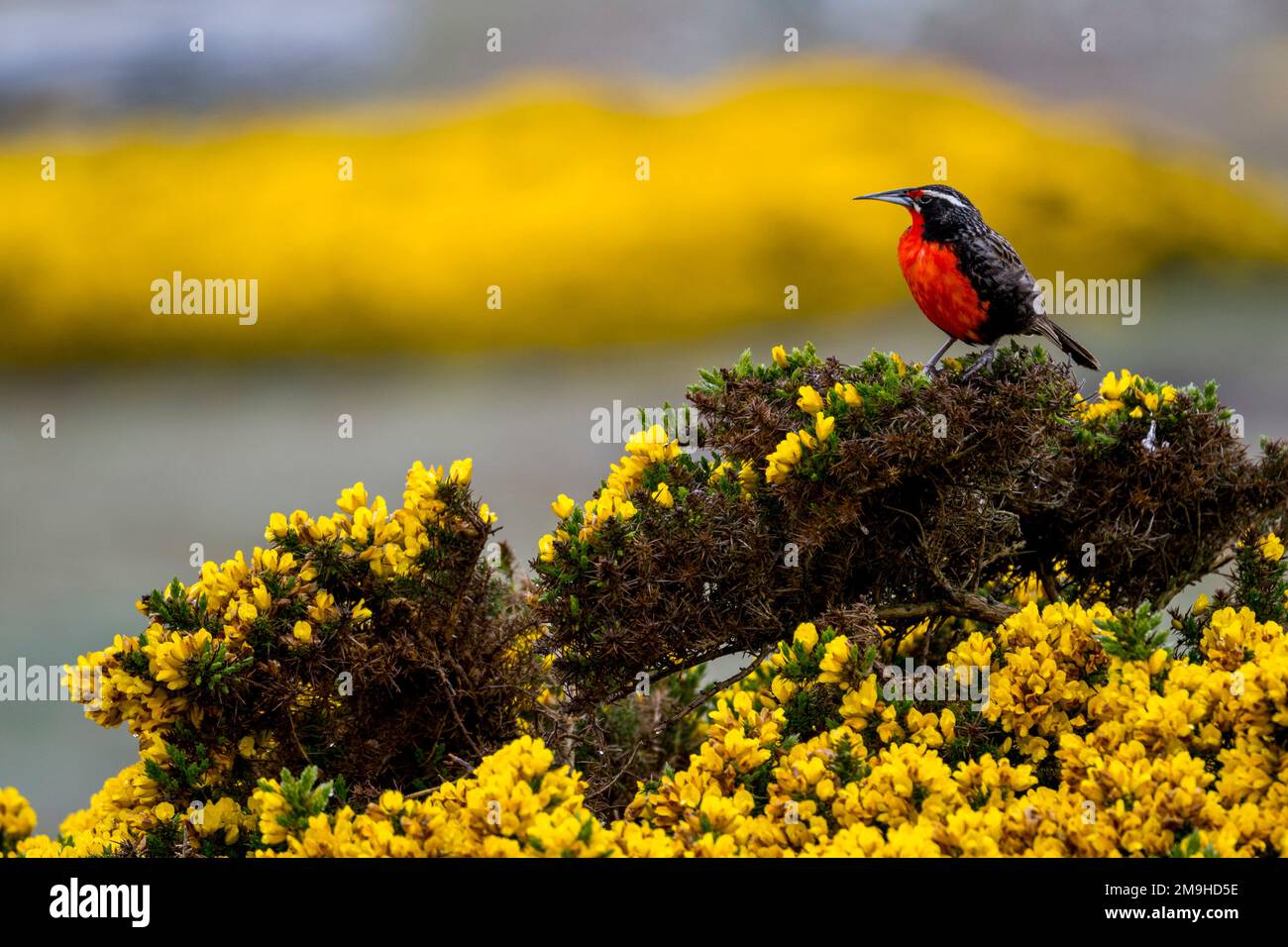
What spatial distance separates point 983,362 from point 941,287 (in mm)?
320

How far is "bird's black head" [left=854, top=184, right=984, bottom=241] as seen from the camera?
390 cm

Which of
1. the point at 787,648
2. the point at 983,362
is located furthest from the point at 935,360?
the point at 787,648

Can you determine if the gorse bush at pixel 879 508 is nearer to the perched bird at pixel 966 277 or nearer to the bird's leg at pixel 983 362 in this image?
the bird's leg at pixel 983 362

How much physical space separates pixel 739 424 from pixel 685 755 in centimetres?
157

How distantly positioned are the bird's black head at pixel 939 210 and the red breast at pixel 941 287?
3 cm

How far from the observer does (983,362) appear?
146 inches

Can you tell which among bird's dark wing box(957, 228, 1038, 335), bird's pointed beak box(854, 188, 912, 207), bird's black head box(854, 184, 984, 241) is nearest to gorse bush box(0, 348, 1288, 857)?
bird's dark wing box(957, 228, 1038, 335)

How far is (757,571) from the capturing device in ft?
12.0

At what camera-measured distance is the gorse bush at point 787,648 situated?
113 inches

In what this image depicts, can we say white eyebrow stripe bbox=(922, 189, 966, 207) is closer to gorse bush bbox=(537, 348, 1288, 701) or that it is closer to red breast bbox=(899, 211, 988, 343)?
red breast bbox=(899, 211, 988, 343)

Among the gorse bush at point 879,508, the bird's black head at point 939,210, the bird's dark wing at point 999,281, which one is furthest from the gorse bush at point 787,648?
the bird's black head at point 939,210

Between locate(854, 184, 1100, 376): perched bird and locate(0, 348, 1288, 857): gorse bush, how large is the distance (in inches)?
5.2
